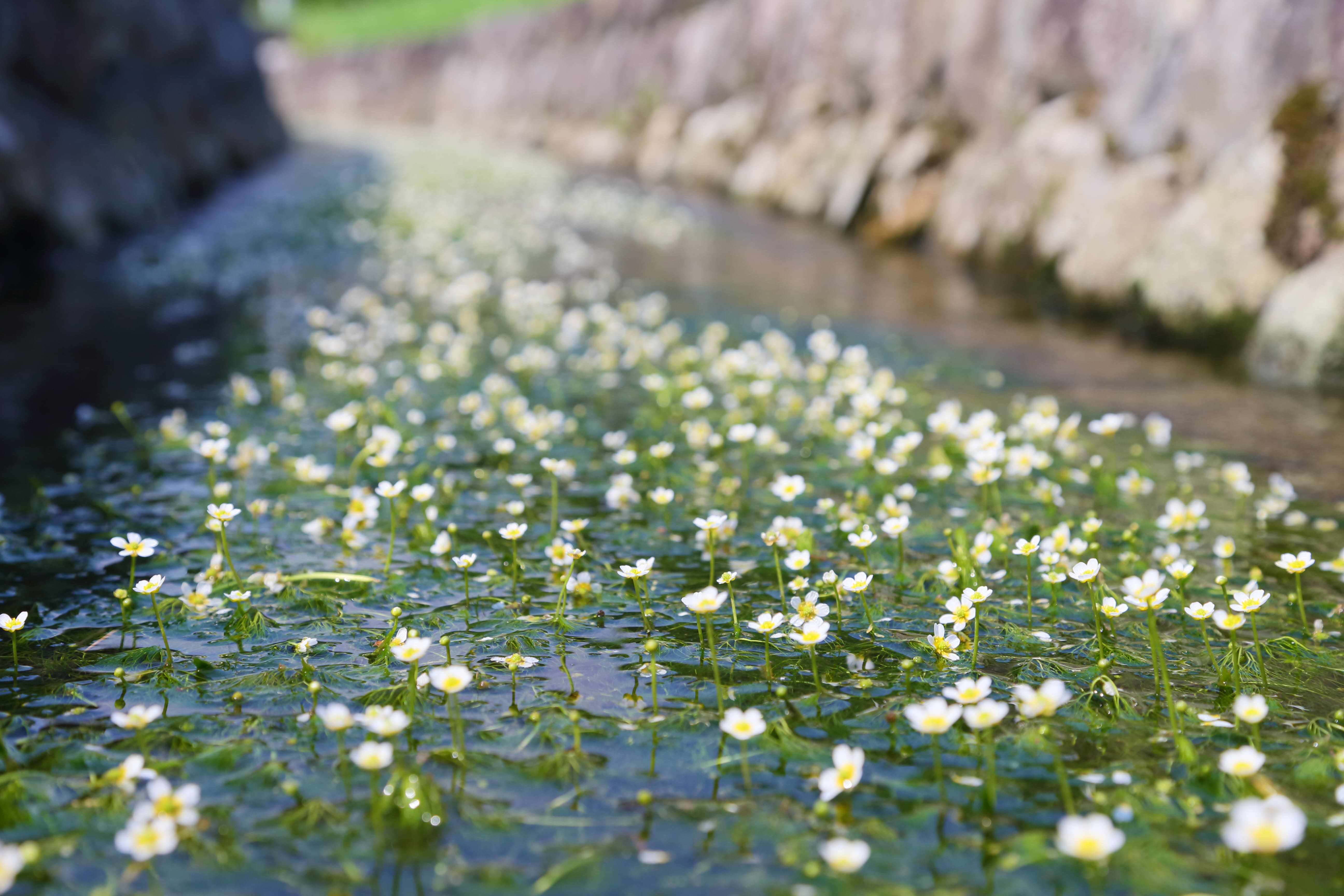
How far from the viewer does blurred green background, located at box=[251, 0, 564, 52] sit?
47.3m

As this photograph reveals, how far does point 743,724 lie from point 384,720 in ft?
3.07

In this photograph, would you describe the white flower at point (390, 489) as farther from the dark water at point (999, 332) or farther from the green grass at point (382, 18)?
the green grass at point (382, 18)

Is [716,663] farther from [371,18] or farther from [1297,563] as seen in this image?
[371,18]

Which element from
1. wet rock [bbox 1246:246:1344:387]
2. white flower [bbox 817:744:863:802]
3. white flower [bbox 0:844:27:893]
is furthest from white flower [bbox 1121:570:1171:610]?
wet rock [bbox 1246:246:1344:387]

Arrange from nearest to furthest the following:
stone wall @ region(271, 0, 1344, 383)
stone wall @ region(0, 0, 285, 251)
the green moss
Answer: the green moss, stone wall @ region(271, 0, 1344, 383), stone wall @ region(0, 0, 285, 251)

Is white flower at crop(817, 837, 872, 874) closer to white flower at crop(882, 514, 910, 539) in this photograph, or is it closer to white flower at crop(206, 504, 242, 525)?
white flower at crop(882, 514, 910, 539)

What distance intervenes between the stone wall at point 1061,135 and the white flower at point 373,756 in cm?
707

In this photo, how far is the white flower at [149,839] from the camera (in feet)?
7.78

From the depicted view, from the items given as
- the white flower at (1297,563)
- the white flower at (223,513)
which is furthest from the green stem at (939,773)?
the white flower at (223,513)

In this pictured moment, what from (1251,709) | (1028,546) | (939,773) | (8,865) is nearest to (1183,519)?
(1028,546)

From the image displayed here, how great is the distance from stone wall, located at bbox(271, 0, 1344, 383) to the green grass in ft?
58.9

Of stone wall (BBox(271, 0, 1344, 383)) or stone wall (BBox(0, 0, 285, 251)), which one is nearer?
stone wall (BBox(271, 0, 1344, 383))

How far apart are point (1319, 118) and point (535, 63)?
32447 millimetres

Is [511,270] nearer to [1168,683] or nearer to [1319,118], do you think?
[1319,118]
